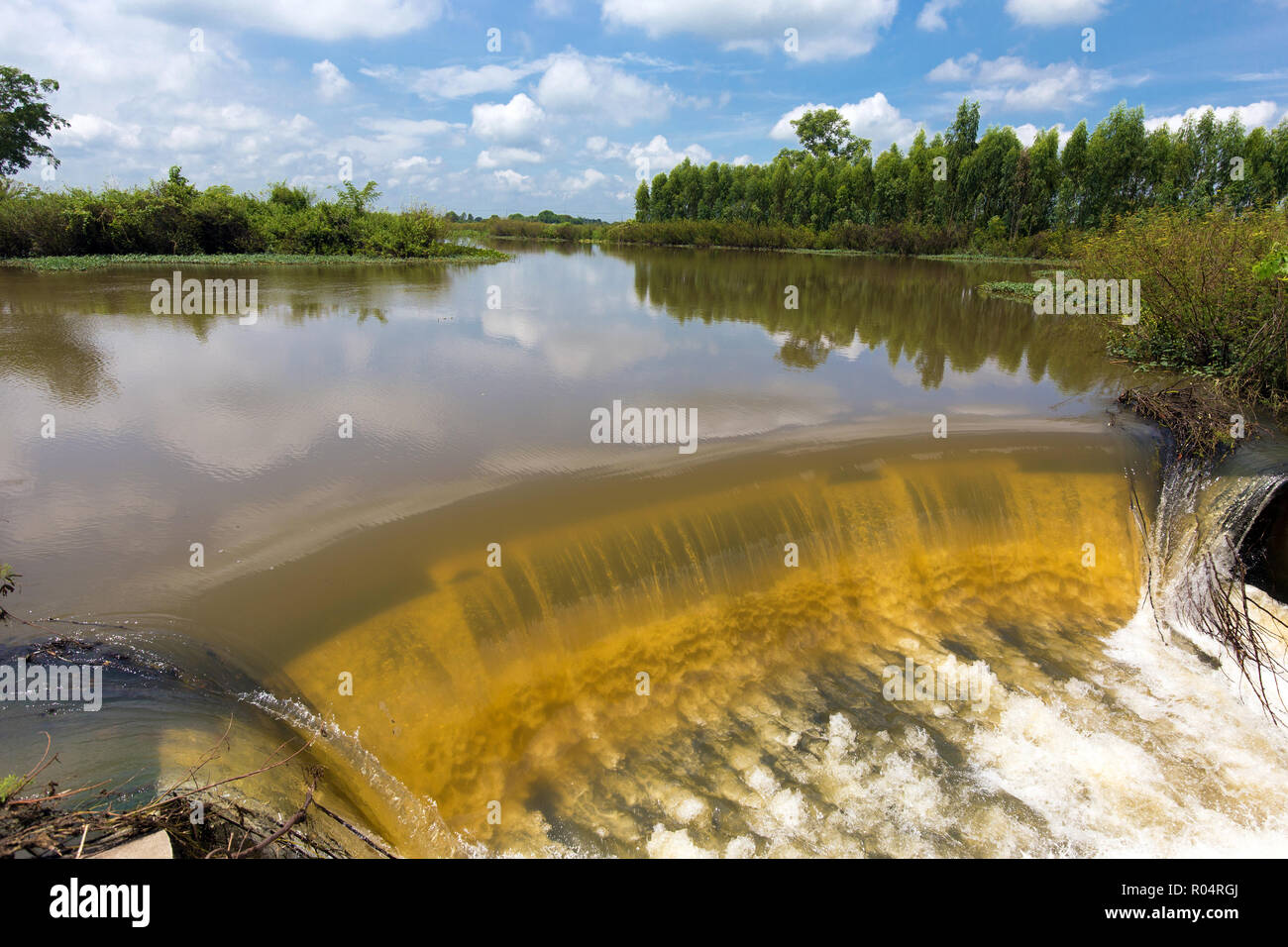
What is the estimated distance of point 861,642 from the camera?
637 centimetres

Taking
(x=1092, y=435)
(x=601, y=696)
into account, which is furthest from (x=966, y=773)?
(x=1092, y=435)

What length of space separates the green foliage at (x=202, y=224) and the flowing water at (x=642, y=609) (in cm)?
2165

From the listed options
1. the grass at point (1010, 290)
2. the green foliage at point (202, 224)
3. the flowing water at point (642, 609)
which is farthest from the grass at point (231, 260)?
the grass at point (1010, 290)

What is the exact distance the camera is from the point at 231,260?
28609mm

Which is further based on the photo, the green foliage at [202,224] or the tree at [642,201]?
the tree at [642,201]

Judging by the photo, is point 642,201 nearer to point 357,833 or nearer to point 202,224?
point 202,224

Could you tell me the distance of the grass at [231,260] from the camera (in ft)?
78.0

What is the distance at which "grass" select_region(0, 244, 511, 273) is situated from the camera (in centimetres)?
2378

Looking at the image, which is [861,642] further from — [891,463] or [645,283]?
[645,283]

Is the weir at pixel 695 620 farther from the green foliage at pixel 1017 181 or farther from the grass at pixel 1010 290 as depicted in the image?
the green foliage at pixel 1017 181

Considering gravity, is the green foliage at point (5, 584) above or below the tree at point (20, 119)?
below
